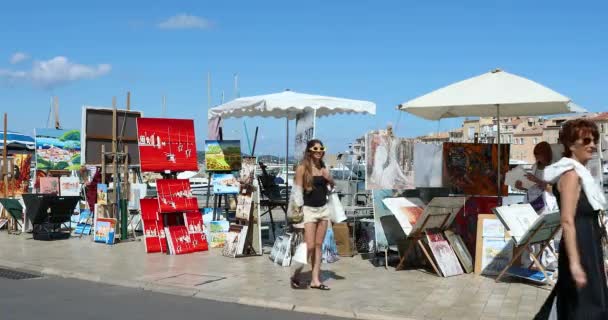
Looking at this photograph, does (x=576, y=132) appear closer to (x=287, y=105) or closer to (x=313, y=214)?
(x=313, y=214)

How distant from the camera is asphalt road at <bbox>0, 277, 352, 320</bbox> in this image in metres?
6.75

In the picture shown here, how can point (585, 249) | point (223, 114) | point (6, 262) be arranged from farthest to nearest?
point (223, 114), point (6, 262), point (585, 249)

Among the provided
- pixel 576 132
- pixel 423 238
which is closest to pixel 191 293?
pixel 423 238

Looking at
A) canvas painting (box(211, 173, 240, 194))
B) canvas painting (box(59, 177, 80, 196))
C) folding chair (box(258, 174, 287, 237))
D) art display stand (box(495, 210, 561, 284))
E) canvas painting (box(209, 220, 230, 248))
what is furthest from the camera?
canvas painting (box(59, 177, 80, 196))

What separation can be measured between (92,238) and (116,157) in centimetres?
186

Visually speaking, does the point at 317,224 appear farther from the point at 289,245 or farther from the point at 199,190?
the point at 199,190

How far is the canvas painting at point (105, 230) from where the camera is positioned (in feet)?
41.1

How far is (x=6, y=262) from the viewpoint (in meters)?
10.6

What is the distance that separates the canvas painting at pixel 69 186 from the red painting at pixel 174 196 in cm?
514

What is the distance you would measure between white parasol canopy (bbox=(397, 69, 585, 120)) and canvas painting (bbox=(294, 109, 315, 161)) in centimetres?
158

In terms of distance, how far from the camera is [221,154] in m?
13.1

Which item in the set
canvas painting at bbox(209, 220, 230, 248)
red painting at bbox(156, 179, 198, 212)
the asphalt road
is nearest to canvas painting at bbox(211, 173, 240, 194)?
canvas painting at bbox(209, 220, 230, 248)

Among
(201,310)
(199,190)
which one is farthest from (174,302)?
(199,190)

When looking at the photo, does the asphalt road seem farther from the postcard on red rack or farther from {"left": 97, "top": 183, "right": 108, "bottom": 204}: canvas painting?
{"left": 97, "top": 183, "right": 108, "bottom": 204}: canvas painting
